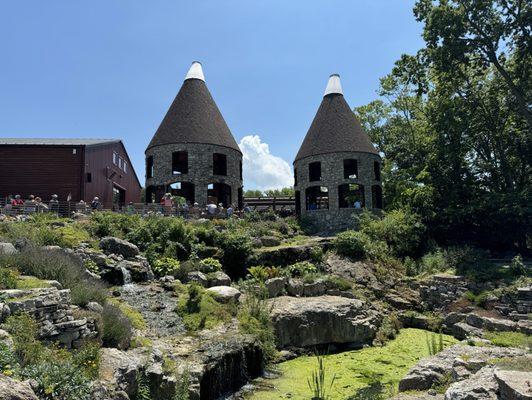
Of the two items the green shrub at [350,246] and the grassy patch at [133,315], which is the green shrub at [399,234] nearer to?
the green shrub at [350,246]

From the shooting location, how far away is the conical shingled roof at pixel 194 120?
2854 cm

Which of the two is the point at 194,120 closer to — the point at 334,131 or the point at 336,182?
the point at 334,131

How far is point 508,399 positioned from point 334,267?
46.0 ft

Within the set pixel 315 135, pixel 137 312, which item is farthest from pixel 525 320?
pixel 315 135

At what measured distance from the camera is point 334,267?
19.9 metres

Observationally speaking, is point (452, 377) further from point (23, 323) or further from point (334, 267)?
point (334, 267)

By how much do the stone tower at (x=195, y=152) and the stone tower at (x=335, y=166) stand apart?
16.1 feet

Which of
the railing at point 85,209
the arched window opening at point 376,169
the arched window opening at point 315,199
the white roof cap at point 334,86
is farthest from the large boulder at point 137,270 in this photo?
the white roof cap at point 334,86

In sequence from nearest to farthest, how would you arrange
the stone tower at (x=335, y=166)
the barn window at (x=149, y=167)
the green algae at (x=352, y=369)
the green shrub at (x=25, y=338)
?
the green shrub at (x=25, y=338), the green algae at (x=352, y=369), the stone tower at (x=335, y=166), the barn window at (x=149, y=167)

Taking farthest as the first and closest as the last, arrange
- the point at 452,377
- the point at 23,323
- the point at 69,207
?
the point at 69,207 → the point at 452,377 → the point at 23,323

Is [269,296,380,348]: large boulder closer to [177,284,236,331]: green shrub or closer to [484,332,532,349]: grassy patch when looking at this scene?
[177,284,236,331]: green shrub

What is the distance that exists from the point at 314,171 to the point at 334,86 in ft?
23.5

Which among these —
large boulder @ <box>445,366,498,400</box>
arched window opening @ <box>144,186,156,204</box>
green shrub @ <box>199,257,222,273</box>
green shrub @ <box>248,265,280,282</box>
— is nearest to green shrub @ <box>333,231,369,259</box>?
green shrub @ <box>248,265,280,282</box>

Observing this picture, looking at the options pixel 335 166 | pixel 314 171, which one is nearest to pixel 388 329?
pixel 335 166
